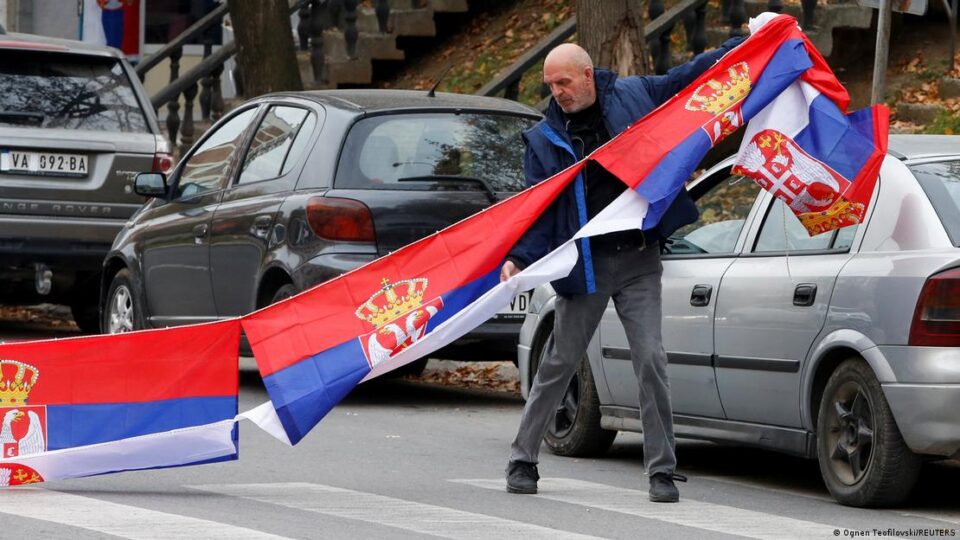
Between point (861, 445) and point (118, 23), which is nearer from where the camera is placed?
point (861, 445)

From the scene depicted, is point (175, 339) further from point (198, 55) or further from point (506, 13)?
point (198, 55)

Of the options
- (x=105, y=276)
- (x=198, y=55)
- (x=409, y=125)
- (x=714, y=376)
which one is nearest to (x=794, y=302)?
(x=714, y=376)

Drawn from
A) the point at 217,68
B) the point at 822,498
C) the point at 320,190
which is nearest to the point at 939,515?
the point at 822,498

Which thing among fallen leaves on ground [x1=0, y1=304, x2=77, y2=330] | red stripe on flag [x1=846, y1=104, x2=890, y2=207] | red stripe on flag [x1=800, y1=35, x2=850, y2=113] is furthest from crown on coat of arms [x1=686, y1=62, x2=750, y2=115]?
Answer: fallen leaves on ground [x1=0, y1=304, x2=77, y2=330]

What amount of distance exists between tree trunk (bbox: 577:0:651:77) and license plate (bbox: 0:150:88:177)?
3.90m

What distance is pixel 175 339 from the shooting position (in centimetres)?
800

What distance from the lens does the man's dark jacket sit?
788 cm

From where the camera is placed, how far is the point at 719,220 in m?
8.80

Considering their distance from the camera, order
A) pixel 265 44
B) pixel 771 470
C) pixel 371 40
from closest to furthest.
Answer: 1. pixel 771 470
2. pixel 265 44
3. pixel 371 40

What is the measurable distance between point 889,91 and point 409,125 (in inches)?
296

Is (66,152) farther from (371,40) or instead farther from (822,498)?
(371,40)

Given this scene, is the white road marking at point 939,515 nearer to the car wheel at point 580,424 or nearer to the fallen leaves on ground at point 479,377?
the car wheel at point 580,424

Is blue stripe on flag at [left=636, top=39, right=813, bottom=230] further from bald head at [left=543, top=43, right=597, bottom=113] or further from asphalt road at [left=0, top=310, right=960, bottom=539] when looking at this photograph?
asphalt road at [left=0, top=310, right=960, bottom=539]

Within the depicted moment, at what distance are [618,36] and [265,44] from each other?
5167 millimetres
